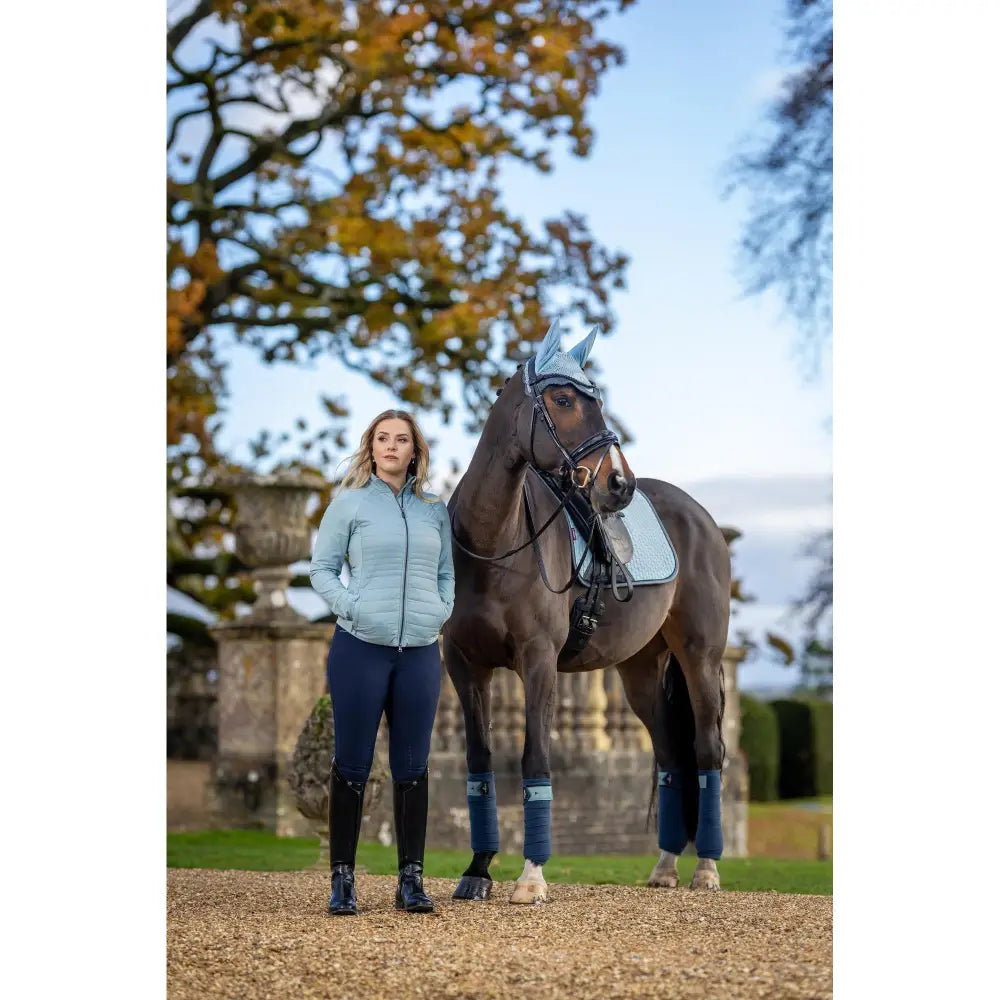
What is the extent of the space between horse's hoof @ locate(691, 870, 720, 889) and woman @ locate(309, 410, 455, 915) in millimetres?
1510

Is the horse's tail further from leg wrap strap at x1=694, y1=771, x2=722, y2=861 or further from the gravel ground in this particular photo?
the gravel ground

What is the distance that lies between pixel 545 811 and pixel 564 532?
105cm

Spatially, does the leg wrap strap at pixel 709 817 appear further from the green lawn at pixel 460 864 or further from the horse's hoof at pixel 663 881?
the green lawn at pixel 460 864

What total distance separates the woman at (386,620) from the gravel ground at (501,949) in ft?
1.05

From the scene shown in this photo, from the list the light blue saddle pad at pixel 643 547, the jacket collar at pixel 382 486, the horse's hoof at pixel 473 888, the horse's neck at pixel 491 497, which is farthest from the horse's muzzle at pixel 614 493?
the horse's hoof at pixel 473 888

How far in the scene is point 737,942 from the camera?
4191mm

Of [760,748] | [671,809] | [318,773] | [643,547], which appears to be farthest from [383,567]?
[760,748]

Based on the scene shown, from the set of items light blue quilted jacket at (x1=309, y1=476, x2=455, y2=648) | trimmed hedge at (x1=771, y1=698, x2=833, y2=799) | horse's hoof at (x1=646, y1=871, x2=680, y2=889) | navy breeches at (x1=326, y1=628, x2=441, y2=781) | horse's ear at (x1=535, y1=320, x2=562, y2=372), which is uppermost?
horse's ear at (x1=535, y1=320, x2=562, y2=372)

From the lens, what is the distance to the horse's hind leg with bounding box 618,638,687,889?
19.7 feet

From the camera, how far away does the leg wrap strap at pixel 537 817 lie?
16.0 feet

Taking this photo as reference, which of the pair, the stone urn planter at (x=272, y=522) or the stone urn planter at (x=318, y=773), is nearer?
the stone urn planter at (x=318, y=773)

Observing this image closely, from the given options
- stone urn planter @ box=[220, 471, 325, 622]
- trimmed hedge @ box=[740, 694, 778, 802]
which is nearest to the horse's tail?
stone urn planter @ box=[220, 471, 325, 622]

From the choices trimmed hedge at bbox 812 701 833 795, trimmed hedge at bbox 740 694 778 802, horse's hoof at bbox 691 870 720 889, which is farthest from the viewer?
trimmed hedge at bbox 812 701 833 795
